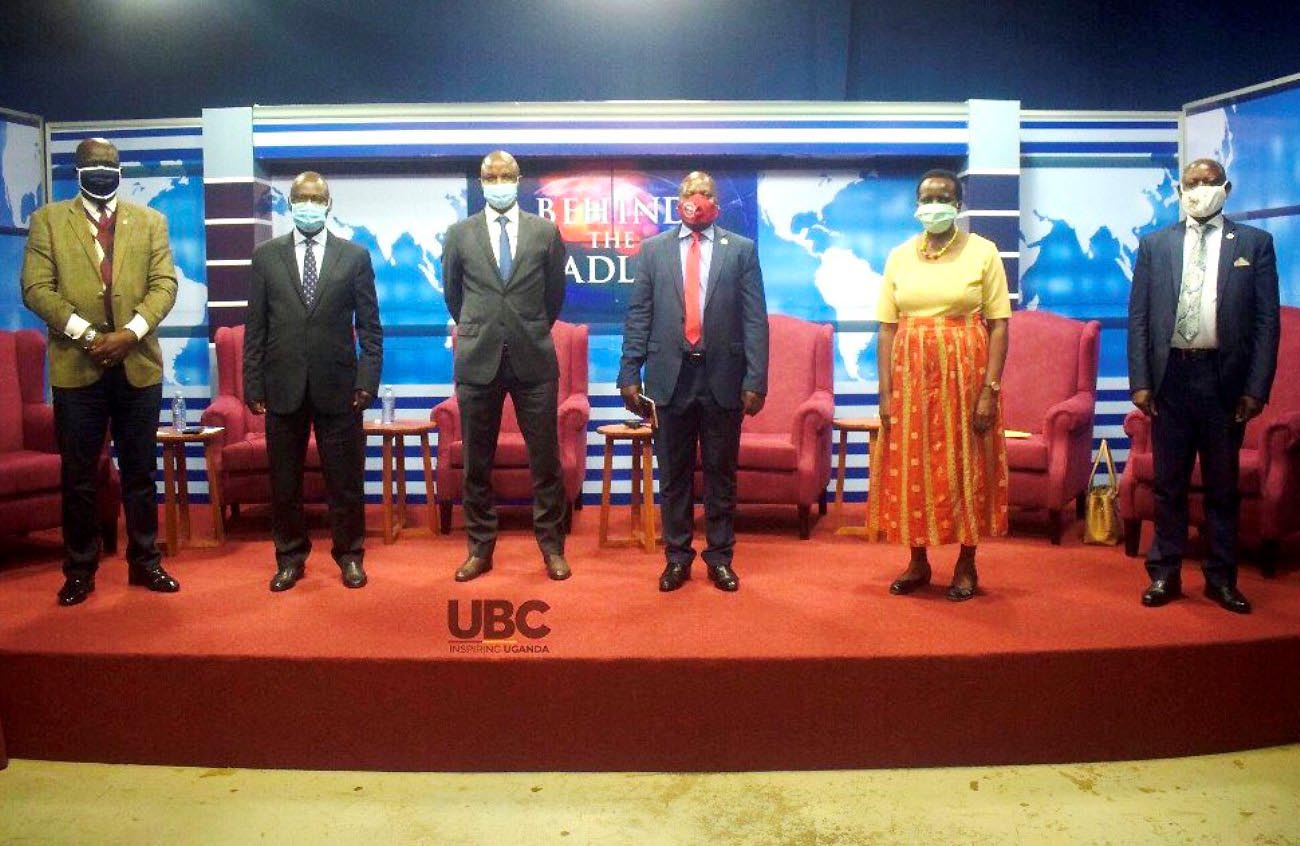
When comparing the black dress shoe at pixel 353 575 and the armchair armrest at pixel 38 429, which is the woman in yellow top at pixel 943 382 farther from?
the armchair armrest at pixel 38 429

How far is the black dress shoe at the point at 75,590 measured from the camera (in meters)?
3.98

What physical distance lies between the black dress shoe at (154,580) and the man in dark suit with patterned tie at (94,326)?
0.58ft

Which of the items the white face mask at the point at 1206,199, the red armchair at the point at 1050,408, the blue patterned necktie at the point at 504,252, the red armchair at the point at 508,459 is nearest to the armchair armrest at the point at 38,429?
the red armchair at the point at 508,459

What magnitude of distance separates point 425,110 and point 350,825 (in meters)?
4.77

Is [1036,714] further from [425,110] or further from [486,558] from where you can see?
[425,110]

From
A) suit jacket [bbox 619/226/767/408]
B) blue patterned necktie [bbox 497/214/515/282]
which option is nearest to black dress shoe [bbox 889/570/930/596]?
suit jacket [bbox 619/226/767/408]

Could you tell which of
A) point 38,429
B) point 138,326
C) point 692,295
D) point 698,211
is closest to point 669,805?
point 692,295

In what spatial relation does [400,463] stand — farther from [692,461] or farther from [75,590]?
[692,461]

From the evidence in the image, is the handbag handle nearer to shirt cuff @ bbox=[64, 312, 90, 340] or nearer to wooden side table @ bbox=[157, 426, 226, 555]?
wooden side table @ bbox=[157, 426, 226, 555]

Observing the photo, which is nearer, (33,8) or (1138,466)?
(1138,466)

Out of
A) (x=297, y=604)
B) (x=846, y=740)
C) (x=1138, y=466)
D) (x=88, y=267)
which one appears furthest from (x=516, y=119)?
(x=846, y=740)

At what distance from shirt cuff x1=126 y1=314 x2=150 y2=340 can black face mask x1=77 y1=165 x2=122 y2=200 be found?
49 centimetres

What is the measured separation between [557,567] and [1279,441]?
10.4 feet

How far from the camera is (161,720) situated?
3.34 metres
